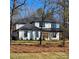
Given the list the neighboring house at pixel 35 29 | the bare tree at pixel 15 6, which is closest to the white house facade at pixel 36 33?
the neighboring house at pixel 35 29

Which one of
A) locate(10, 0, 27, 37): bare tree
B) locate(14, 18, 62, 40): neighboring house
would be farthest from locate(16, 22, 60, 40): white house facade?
locate(10, 0, 27, 37): bare tree

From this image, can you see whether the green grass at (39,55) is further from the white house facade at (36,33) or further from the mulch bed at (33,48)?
the white house facade at (36,33)

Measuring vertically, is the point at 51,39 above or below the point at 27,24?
below

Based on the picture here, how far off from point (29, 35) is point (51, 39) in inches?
8.2

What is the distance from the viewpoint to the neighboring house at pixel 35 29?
88.0 inches

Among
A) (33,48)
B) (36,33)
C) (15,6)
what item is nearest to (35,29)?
(36,33)

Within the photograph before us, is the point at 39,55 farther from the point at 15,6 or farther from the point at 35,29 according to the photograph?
the point at 15,6

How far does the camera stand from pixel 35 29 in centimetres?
224

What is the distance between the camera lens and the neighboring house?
7.33ft
